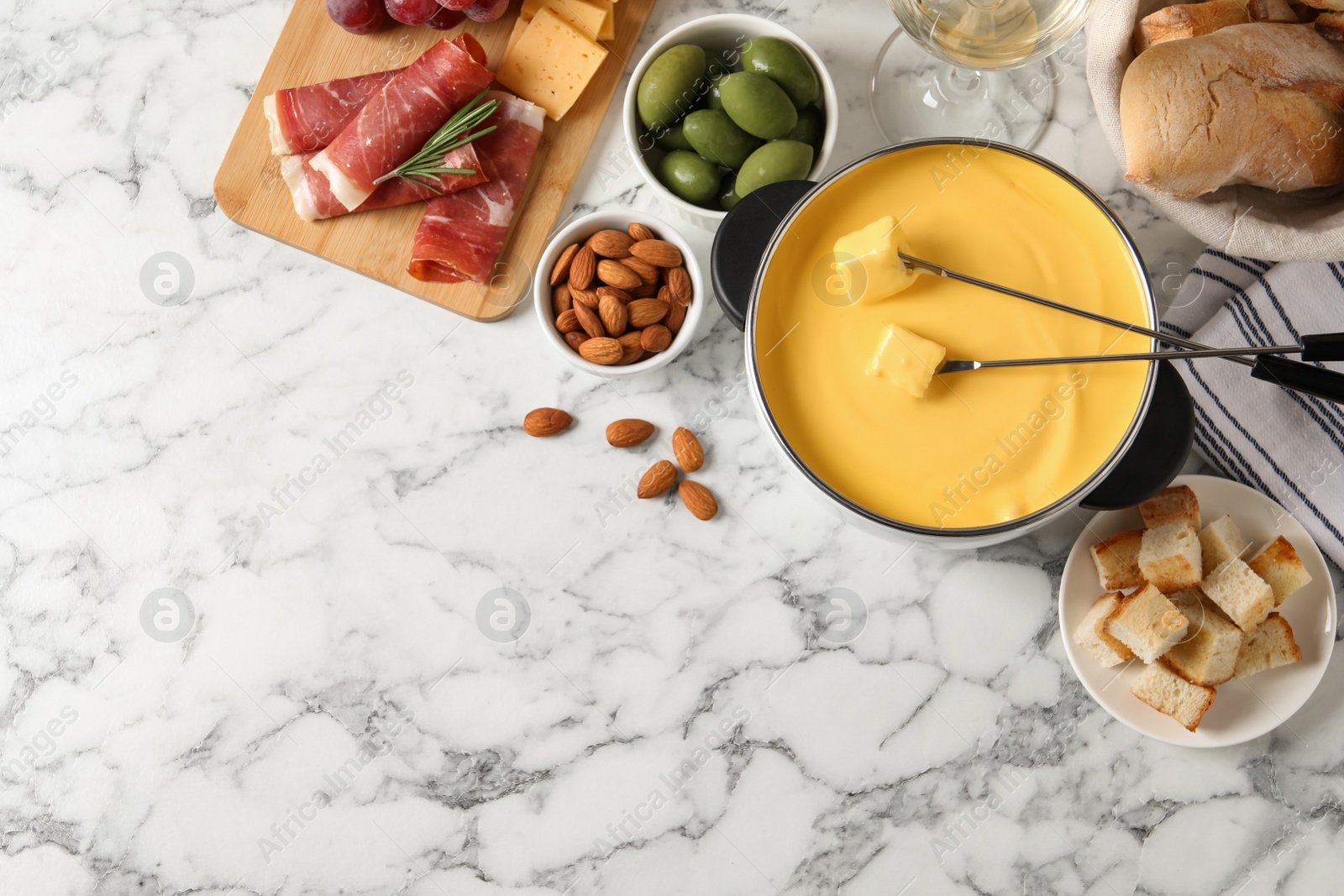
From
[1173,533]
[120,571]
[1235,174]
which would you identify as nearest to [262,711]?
[120,571]

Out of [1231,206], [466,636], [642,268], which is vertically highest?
[1231,206]

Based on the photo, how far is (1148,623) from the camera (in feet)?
2.91

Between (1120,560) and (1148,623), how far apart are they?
0.08 meters

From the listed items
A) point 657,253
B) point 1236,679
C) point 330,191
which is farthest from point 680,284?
point 1236,679

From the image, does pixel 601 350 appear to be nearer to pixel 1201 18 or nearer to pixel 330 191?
pixel 330 191

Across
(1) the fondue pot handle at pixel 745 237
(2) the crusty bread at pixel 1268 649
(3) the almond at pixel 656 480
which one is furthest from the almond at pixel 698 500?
(2) the crusty bread at pixel 1268 649

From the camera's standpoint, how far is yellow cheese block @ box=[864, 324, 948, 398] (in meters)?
0.71

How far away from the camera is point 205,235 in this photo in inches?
42.9

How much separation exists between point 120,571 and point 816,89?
98cm

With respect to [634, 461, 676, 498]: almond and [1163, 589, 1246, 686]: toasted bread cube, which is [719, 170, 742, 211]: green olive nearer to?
[634, 461, 676, 498]: almond

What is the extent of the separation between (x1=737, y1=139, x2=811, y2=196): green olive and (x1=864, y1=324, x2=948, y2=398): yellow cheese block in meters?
0.27

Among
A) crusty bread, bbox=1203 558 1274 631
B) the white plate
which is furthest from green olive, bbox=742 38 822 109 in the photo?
crusty bread, bbox=1203 558 1274 631

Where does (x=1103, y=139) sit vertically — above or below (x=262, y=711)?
above

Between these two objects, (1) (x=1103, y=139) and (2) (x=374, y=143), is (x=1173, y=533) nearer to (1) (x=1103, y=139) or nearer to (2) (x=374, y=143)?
(1) (x=1103, y=139)
